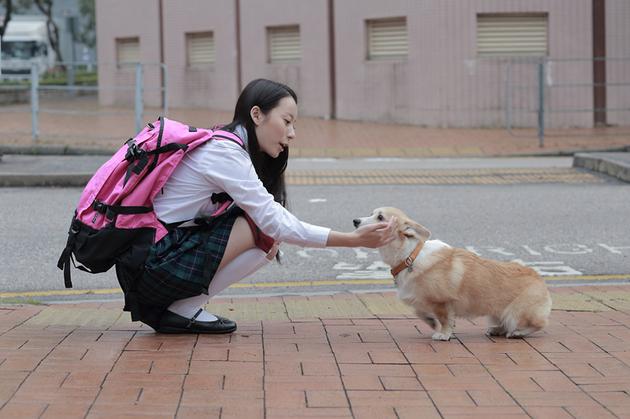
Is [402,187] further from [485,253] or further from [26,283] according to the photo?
[26,283]

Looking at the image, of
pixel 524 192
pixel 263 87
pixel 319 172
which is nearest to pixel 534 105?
pixel 319 172

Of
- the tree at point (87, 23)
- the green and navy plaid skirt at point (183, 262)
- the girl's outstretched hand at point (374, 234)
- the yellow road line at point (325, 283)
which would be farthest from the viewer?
the tree at point (87, 23)

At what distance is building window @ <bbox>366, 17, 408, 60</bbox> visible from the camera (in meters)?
21.3

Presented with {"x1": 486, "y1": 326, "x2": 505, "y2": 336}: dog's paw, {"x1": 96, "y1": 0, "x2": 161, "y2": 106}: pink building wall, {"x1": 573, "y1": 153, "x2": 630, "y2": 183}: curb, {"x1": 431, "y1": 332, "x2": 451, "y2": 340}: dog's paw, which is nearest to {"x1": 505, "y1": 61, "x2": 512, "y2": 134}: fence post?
{"x1": 573, "y1": 153, "x2": 630, "y2": 183}: curb

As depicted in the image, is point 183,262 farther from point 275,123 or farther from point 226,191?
point 275,123

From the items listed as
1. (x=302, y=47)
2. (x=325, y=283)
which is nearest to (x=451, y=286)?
(x=325, y=283)

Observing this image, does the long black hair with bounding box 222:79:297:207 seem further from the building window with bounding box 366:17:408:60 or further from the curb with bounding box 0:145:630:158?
the building window with bounding box 366:17:408:60

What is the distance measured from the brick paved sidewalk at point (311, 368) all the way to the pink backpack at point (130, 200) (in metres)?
0.46

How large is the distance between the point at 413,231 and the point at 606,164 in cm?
928

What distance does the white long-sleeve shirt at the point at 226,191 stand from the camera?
16.7 ft

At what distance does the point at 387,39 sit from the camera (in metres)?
21.6

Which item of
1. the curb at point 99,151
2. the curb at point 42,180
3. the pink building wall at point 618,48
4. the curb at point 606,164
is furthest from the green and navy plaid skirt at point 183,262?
the pink building wall at point 618,48

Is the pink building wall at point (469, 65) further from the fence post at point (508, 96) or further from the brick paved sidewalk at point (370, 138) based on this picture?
the brick paved sidewalk at point (370, 138)

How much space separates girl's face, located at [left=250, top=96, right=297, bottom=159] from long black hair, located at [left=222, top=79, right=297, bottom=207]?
0.02 meters
